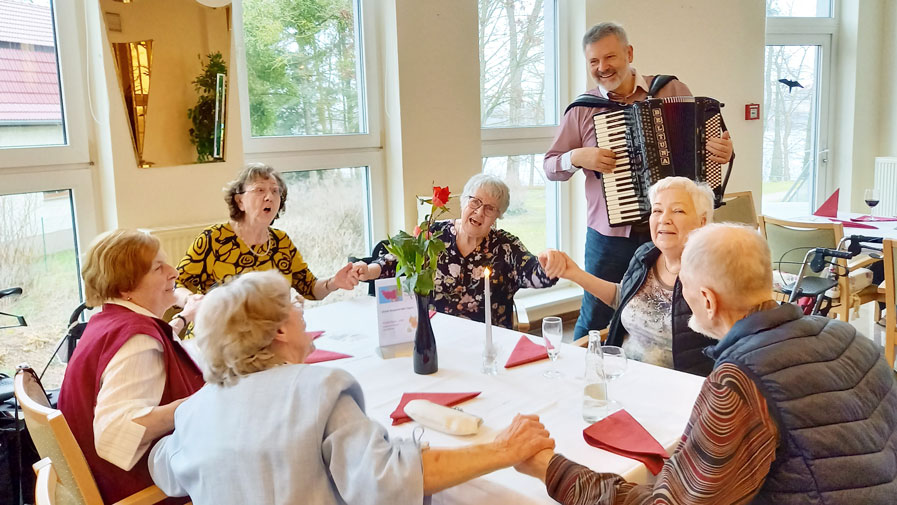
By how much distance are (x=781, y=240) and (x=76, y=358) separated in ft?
13.0

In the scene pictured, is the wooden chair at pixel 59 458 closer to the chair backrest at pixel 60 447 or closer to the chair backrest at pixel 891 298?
the chair backrest at pixel 60 447

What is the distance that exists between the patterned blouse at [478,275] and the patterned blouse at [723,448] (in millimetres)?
1619

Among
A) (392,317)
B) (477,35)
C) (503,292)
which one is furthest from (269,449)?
(477,35)

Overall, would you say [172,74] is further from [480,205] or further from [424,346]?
[424,346]

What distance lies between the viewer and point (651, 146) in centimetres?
300

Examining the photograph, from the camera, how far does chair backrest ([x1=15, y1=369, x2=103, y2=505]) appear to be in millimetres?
1425

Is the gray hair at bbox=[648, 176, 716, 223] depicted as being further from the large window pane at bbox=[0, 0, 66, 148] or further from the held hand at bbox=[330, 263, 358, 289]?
the large window pane at bbox=[0, 0, 66, 148]

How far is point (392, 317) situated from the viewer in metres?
2.24

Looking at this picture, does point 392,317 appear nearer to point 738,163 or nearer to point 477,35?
point 477,35

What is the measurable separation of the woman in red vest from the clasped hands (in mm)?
1954

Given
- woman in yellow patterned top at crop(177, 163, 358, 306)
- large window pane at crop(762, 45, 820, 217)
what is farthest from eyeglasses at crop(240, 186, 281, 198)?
large window pane at crop(762, 45, 820, 217)

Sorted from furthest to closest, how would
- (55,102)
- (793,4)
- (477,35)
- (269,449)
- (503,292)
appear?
(793,4), (477,35), (55,102), (503,292), (269,449)

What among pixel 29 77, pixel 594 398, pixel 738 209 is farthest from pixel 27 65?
pixel 738 209

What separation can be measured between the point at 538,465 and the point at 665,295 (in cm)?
111
